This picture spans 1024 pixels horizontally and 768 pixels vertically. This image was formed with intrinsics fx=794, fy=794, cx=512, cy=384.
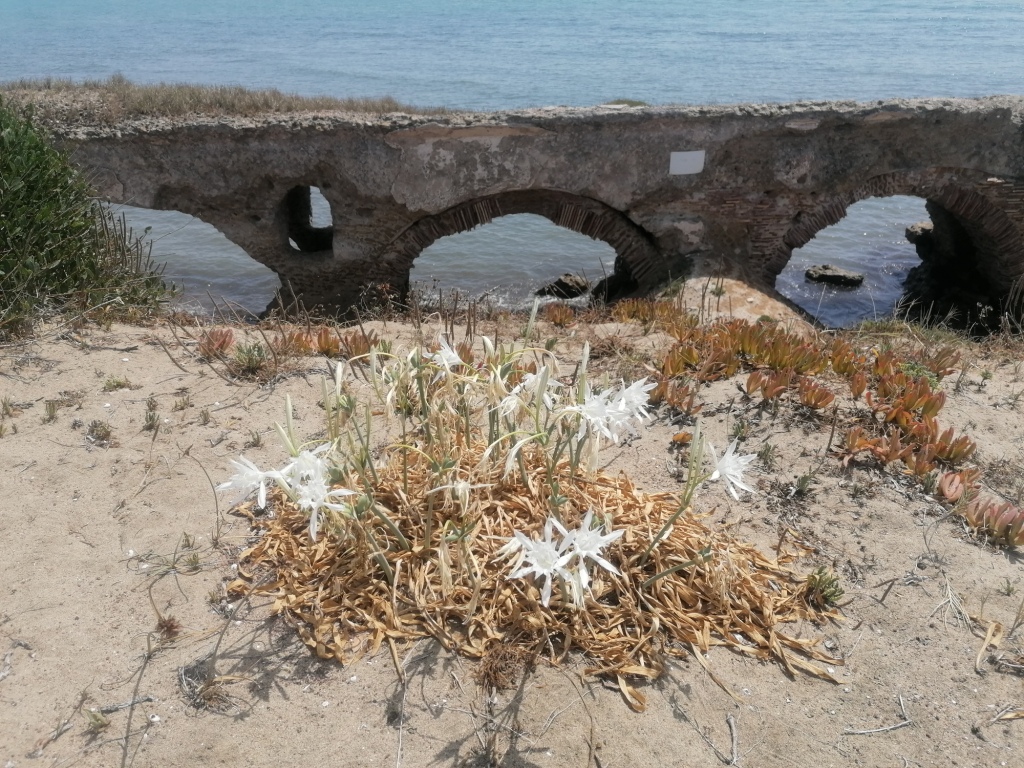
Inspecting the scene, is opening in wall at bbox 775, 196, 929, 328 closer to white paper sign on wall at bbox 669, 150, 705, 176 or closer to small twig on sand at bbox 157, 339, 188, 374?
white paper sign on wall at bbox 669, 150, 705, 176

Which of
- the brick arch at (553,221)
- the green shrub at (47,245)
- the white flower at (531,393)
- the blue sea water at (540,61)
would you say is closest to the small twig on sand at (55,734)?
the white flower at (531,393)

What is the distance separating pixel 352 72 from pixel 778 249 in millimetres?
29461

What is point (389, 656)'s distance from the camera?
10.3ft

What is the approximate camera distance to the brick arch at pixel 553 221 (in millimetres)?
9844

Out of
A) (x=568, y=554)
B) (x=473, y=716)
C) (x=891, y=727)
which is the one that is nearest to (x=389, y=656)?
(x=473, y=716)

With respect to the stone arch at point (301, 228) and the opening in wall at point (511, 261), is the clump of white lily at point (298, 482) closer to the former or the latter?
the stone arch at point (301, 228)

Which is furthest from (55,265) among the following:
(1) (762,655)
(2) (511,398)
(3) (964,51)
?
(3) (964,51)

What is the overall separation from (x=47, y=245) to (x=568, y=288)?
952 centimetres

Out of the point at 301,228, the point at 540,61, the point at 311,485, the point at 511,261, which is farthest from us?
the point at 540,61

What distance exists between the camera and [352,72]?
35.1 metres

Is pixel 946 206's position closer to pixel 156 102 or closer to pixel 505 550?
pixel 505 550

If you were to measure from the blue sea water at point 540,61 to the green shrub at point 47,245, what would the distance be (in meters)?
6.39

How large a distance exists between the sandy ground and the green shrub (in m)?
1.37

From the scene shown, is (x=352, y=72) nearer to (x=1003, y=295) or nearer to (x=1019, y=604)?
(x=1003, y=295)
